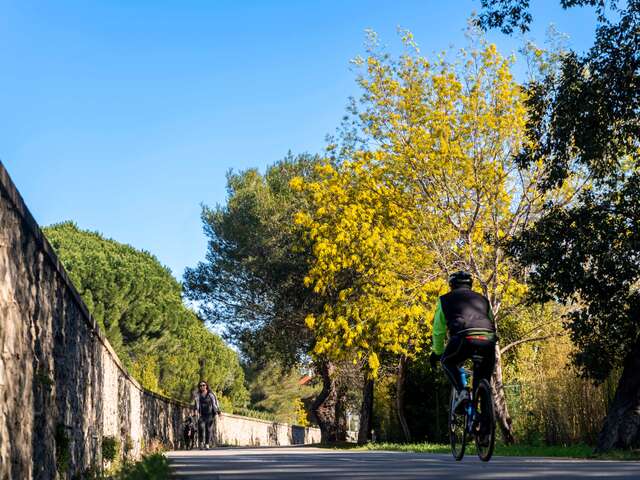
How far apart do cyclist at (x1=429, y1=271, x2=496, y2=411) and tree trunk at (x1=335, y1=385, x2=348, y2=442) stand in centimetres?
3011

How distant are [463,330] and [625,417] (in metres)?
8.36

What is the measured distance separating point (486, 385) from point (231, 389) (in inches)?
2679

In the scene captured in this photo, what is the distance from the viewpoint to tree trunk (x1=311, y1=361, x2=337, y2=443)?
1537 inches

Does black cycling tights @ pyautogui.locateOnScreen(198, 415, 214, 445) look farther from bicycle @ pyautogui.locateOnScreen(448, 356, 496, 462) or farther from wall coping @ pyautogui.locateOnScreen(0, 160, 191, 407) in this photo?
bicycle @ pyautogui.locateOnScreen(448, 356, 496, 462)

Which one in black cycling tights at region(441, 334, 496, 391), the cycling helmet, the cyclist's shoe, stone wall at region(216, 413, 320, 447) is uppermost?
the cycling helmet

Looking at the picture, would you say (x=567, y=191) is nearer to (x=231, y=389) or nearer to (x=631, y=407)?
(x=631, y=407)

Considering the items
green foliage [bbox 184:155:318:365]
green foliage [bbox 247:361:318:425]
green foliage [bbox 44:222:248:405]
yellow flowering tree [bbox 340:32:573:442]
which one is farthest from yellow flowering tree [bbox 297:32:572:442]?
green foliage [bbox 247:361:318:425]

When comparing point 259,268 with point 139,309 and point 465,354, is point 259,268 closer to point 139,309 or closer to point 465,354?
point 139,309

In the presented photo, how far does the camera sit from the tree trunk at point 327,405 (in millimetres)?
39031

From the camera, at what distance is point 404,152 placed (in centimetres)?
2523

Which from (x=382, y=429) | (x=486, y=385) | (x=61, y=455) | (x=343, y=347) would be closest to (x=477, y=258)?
(x=343, y=347)

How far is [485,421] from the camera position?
9.85m

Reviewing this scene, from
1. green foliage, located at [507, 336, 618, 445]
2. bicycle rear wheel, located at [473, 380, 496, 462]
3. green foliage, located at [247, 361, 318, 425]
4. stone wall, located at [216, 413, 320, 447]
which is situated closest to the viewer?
bicycle rear wheel, located at [473, 380, 496, 462]

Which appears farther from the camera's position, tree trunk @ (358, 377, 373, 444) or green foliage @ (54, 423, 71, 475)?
tree trunk @ (358, 377, 373, 444)
